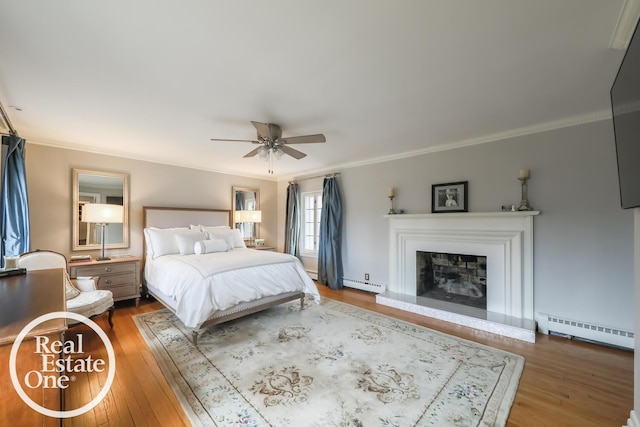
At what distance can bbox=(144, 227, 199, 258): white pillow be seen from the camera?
3.95m

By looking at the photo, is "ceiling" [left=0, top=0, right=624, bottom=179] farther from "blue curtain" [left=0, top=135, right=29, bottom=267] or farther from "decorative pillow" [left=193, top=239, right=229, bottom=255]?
"decorative pillow" [left=193, top=239, right=229, bottom=255]

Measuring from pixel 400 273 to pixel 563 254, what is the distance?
78.8 inches

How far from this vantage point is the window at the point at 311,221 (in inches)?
222

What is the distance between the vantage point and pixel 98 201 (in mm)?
3945

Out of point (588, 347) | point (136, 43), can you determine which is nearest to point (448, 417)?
point (588, 347)

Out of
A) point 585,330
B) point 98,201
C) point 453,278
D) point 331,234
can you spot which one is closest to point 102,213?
point 98,201

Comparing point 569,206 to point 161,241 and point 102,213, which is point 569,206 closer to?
point 161,241

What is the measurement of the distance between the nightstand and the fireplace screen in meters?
4.32

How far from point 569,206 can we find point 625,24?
6.74 ft

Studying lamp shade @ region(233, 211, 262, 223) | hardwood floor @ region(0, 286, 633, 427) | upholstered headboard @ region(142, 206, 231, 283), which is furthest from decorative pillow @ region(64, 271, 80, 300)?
lamp shade @ region(233, 211, 262, 223)

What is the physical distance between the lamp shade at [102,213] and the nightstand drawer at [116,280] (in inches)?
31.2

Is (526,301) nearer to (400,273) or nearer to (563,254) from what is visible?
(563,254)

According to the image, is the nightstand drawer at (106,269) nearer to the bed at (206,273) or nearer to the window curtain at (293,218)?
the bed at (206,273)

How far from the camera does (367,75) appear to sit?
1.99 metres
